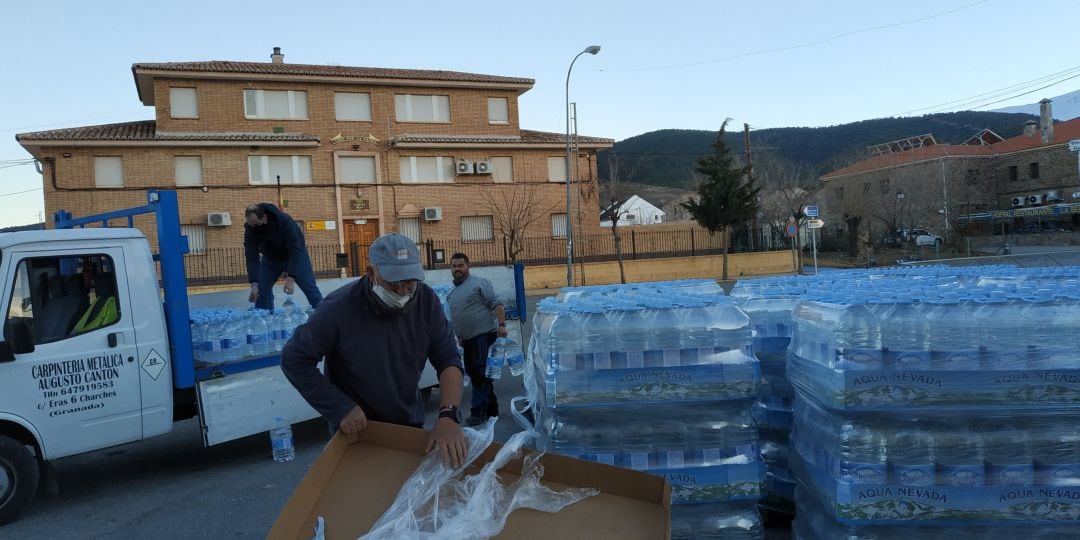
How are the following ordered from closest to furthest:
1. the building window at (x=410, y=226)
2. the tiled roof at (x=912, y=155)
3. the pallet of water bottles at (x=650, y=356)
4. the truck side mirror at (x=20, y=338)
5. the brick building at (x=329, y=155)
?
the pallet of water bottles at (x=650, y=356) → the truck side mirror at (x=20, y=338) → the brick building at (x=329, y=155) → the building window at (x=410, y=226) → the tiled roof at (x=912, y=155)

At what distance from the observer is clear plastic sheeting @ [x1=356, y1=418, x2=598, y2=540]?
2399 millimetres

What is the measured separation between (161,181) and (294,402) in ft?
95.6

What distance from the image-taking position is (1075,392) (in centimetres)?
336

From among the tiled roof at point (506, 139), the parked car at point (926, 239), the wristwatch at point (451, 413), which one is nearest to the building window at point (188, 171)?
the tiled roof at point (506, 139)

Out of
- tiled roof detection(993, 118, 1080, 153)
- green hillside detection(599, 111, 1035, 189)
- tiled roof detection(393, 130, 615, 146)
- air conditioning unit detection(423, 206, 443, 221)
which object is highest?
green hillside detection(599, 111, 1035, 189)

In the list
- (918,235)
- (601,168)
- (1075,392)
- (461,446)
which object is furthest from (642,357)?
(601,168)

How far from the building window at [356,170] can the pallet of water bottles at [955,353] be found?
3328 cm

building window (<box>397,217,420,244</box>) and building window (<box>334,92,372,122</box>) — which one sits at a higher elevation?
building window (<box>334,92,372,122</box>)

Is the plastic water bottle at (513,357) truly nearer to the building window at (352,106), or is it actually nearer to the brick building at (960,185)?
the building window at (352,106)

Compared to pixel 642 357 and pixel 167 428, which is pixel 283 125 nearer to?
pixel 167 428

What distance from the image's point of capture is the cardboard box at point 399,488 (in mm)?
2439

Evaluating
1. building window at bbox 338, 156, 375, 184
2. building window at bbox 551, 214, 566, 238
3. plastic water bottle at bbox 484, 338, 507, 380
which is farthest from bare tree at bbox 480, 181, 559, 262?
plastic water bottle at bbox 484, 338, 507, 380

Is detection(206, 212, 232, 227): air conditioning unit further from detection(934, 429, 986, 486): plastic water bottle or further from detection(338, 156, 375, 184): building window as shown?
detection(934, 429, 986, 486): plastic water bottle

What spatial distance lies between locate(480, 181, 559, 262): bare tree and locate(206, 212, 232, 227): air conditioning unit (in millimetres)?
12124
